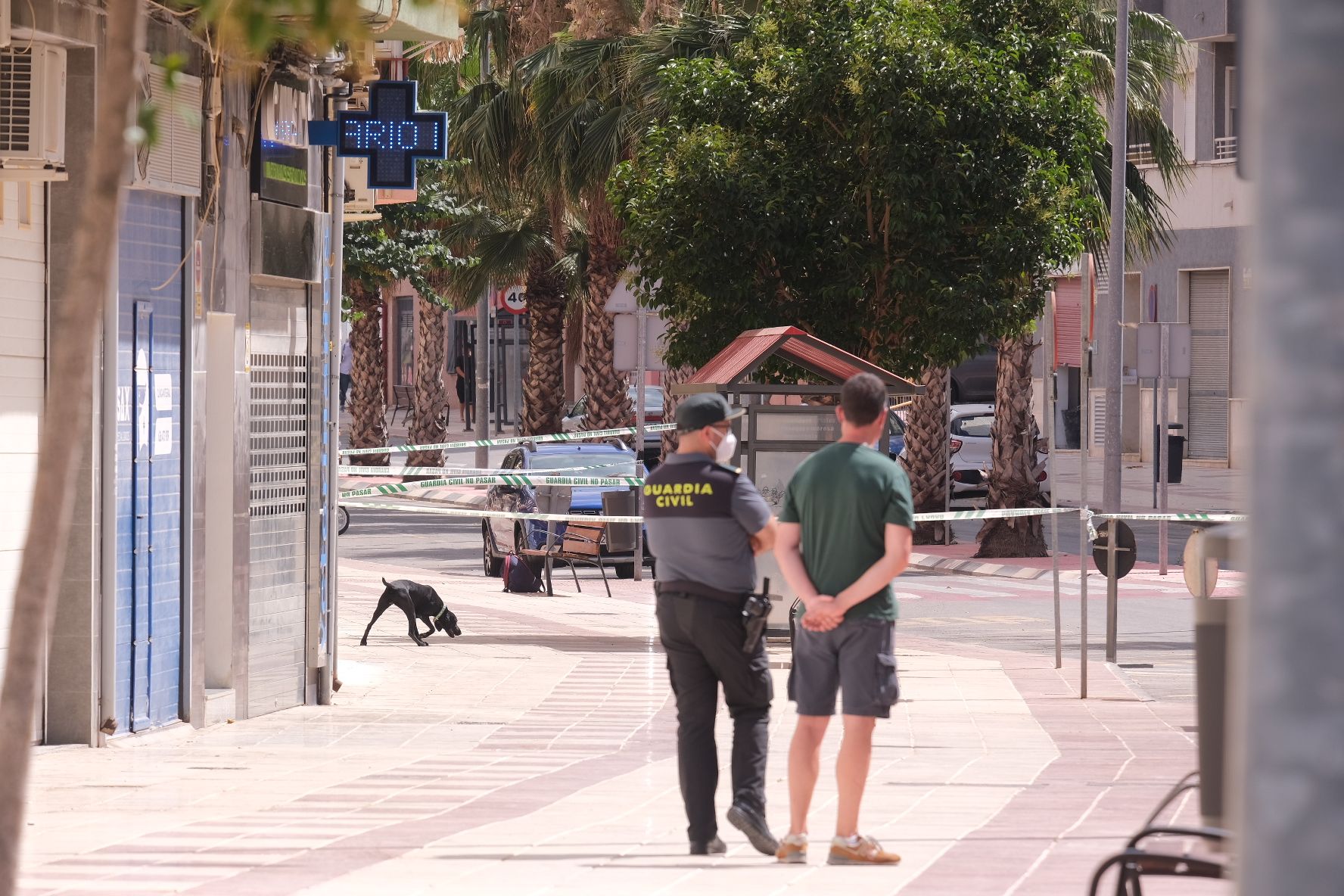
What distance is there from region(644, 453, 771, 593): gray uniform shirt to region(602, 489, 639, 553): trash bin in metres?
12.8

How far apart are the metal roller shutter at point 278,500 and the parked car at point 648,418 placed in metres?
21.5

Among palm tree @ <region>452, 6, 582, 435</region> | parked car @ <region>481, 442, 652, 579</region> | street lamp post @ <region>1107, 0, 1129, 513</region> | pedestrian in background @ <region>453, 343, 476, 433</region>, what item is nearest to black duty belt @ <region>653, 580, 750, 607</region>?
parked car @ <region>481, 442, 652, 579</region>

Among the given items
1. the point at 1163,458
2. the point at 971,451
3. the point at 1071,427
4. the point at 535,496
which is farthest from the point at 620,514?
the point at 1071,427

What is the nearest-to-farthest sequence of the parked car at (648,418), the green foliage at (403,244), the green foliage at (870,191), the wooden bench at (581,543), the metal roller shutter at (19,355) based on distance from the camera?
the metal roller shutter at (19,355) → the green foliage at (870,191) → the wooden bench at (581,543) → the green foliage at (403,244) → the parked car at (648,418)

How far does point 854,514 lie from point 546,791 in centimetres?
250

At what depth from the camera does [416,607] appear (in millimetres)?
15062

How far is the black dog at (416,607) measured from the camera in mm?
14961

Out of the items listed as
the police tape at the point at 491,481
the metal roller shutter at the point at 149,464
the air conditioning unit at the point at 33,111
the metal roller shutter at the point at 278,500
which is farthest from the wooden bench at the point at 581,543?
the air conditioning unit at the point at 33,111

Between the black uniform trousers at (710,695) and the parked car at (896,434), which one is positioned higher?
the parked car at (896,434)

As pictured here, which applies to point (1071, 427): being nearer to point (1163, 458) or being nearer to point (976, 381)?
point (976, 381)

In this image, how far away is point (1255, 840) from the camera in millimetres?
1799

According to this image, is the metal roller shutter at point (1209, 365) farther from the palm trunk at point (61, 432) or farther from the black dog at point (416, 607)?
the palm trunk at point (61, 432)

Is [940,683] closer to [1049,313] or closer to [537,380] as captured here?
[1049,313]

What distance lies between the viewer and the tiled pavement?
22.3 ft
